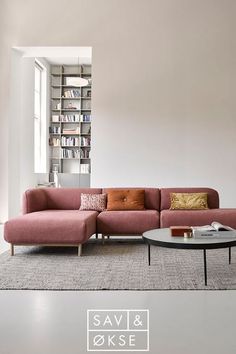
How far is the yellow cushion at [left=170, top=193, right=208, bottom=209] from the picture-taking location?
4.77 meters

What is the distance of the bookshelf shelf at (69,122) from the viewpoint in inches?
367

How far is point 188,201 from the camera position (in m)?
4.80

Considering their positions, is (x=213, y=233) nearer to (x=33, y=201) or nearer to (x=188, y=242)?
(x=188, y=242)

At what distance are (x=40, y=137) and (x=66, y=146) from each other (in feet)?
2.35

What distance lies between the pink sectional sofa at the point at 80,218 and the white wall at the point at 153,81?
1371 millimetres

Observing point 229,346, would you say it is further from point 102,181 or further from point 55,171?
point 55,171

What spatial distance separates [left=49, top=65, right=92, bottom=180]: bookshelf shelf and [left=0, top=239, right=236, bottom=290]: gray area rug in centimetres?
535

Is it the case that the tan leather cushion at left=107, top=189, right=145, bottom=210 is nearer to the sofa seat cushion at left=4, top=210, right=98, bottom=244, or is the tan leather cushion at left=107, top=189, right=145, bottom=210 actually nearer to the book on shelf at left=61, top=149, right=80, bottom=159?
the sofa seat cushion at left=4, top=210, right=98, bottom=244

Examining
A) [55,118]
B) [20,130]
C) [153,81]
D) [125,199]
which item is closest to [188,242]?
[125,199]

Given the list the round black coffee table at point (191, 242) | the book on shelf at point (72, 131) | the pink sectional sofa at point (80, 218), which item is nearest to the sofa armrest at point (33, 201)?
the pink sectional sofa at point (80, 218)

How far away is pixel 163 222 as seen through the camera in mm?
4414

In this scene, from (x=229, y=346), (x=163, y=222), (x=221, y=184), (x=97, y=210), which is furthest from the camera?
(x=221, y=184)

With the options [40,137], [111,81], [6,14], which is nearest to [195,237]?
[111,81]

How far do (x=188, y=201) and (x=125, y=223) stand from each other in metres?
0.97
